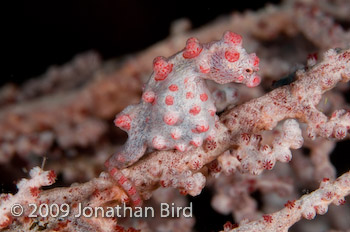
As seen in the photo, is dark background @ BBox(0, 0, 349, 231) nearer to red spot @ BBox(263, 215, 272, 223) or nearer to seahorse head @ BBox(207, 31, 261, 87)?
seahorse head @ BBox(207, 31, 261, 87)

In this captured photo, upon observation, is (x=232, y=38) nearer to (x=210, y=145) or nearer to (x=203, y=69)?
(x=203, y=69)

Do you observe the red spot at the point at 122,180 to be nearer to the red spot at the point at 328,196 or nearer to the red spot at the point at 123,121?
the red spot at the point at 123,121

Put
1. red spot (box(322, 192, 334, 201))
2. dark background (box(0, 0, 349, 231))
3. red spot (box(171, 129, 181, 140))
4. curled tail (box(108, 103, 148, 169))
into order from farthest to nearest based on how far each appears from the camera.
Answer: dark background (box(0, 0, 349, 231)), curled tail (box(108, 103, 148, 169)), red spot (box(171, 129, 181, 140)), red spot (box(322, 192, 334, 201))

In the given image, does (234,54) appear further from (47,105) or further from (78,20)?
(78,20)

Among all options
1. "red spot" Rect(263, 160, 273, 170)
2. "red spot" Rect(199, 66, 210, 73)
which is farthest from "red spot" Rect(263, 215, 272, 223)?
"red spot" Rect(199, 66, 210, 73)

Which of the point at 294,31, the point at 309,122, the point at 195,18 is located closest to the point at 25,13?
the point at 195,18

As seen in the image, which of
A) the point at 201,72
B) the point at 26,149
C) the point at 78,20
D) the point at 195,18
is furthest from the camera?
the point at 78,20
